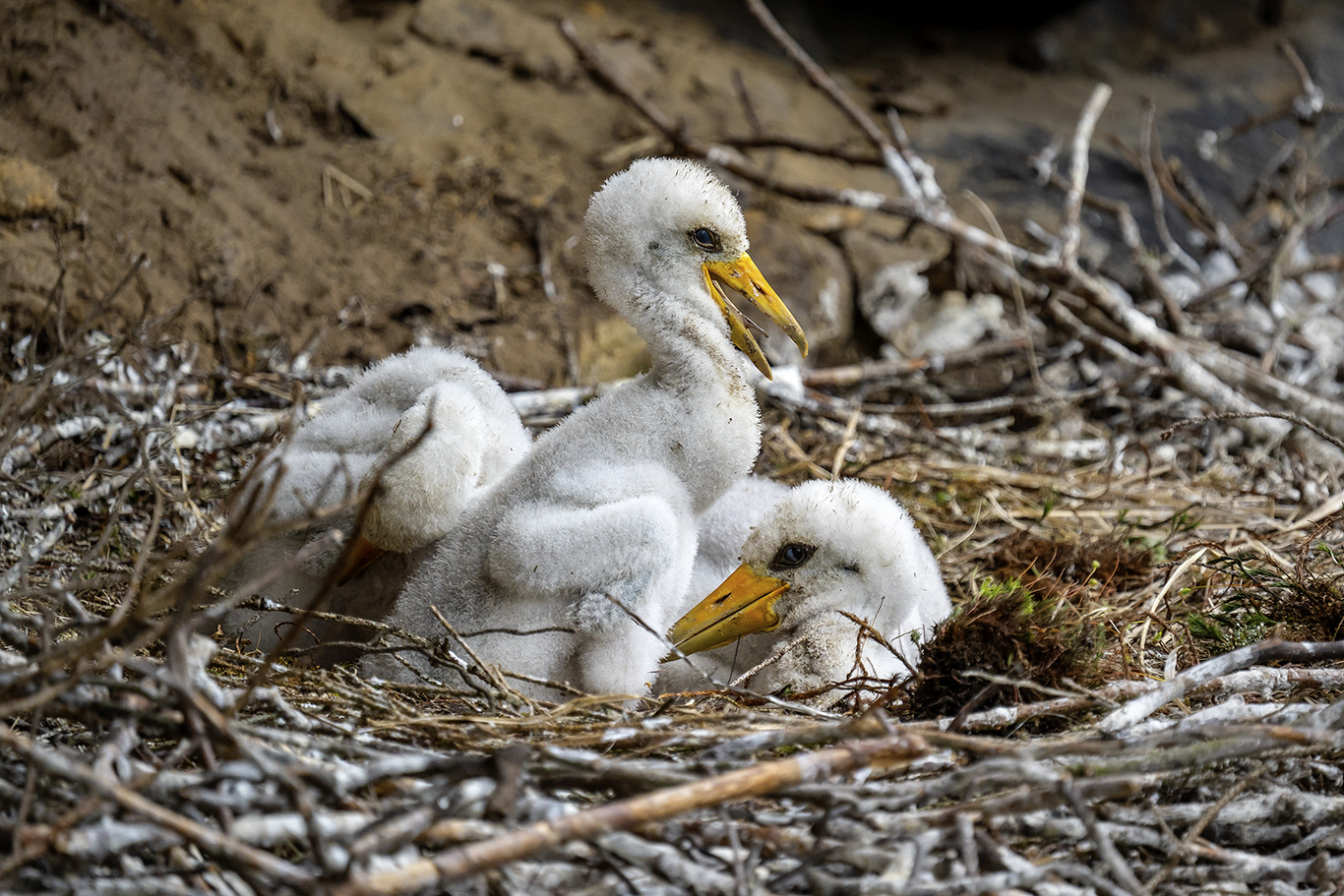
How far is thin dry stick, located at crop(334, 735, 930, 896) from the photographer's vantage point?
4.87ft

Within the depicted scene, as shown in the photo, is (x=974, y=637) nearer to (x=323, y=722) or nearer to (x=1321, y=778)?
(x=1321, y=778)

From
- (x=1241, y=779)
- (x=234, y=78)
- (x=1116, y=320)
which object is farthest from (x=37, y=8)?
(x=1241, y=779)

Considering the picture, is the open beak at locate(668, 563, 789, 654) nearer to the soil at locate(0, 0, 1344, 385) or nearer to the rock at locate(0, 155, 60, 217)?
the soil at locate(0, 0, 1344, 385)

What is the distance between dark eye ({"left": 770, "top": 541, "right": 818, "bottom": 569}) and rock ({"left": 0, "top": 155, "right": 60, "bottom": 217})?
3286 millimetres

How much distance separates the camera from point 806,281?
606 cm

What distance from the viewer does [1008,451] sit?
16.0 ft

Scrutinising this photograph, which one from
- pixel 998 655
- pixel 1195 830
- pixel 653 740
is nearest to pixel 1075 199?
pixel 998 655

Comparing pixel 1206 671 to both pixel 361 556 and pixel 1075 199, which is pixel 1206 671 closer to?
pixel 361 556

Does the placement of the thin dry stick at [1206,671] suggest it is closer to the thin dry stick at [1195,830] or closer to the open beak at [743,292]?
the thin dry stick at [1195,830]

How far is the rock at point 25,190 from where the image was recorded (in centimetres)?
430

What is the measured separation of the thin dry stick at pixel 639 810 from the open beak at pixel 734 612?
3.29 feet

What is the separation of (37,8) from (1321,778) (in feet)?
17.6

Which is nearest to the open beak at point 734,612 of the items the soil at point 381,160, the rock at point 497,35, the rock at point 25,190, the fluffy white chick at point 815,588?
the fluffy white chick at point 815,588

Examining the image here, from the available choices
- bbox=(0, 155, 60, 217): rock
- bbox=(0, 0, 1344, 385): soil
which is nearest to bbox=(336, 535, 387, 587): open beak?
bbox=(0, 0, 1344, 385): soil
